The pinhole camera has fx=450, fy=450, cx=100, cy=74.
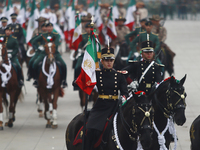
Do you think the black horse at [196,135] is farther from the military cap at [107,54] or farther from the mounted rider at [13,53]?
the mounted rider at [13,53]

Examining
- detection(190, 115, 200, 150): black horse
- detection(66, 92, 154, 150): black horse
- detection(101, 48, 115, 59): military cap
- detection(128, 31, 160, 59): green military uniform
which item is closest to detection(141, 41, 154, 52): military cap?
detection(101, 48, 115, 59): military cap

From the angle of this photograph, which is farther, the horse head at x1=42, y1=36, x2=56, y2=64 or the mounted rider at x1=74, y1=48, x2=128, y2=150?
the horse head at x1=42, y1=36, x2=56, y2=64

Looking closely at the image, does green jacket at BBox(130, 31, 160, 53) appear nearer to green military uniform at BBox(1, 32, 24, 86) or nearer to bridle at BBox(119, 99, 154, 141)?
green military uniform at BBox(1, 32, 24, 86)

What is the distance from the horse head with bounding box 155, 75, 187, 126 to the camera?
275 inches

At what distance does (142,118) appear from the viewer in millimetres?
6074

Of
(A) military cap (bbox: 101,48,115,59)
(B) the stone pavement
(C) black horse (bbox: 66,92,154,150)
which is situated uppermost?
(A) military cap (bbox: 101,48,115,59)

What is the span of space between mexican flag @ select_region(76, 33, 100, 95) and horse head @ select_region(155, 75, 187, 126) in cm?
111

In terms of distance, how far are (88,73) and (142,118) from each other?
152cm

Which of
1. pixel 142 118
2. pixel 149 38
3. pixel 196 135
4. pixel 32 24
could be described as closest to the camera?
pixel 142 118

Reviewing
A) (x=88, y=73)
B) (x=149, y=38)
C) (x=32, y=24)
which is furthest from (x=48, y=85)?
(x=32, y=24)

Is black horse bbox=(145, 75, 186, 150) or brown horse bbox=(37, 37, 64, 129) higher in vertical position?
black horse bbox=(145, 75, 186, 150)

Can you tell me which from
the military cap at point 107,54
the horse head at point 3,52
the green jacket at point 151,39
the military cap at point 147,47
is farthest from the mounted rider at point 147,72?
the horse head at point 3,52

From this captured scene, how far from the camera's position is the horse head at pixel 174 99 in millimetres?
6996

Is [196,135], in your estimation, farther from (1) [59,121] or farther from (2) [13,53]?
(2) [13,53]
